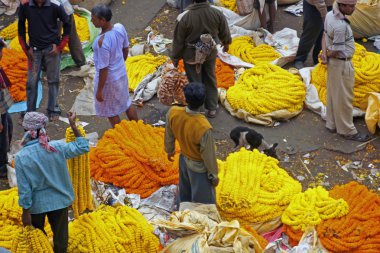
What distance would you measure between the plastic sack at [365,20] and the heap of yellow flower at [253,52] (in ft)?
4.42

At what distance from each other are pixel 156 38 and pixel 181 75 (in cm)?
199

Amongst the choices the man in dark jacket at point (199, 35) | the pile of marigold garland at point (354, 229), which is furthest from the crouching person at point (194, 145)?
the man in dark jacket at point (199, 35)

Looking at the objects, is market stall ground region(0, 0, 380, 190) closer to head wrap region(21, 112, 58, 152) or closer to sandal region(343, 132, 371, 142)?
sandal region(343, 132, 371, 142)

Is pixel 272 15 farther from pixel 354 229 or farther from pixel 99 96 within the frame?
pixel 354 229

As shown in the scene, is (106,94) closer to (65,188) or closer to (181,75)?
(181,75)

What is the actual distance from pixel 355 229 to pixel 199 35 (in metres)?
2.92

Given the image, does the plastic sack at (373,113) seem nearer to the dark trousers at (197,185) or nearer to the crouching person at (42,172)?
the dark trousers at (197,185)

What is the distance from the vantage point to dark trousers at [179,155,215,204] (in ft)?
20.7

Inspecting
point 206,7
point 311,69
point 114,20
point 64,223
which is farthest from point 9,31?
point 64,223

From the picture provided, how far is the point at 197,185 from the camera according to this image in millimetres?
6344

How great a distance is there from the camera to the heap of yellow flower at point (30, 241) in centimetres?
564

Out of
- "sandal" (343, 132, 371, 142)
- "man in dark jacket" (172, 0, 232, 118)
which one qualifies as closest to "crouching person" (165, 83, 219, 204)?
"man in dark jacket" (172, 0, 232, 118)

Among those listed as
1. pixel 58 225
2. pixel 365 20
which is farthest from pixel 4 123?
pixel 365 20

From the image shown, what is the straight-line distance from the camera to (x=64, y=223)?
586 cm
